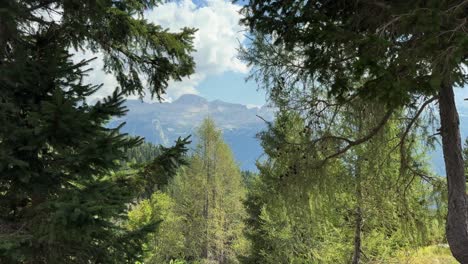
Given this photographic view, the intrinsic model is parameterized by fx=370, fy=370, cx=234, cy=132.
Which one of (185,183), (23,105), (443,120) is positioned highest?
(185,183)

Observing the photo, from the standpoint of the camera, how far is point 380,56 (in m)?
3.31

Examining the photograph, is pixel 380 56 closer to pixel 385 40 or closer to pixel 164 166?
pixel 385 40

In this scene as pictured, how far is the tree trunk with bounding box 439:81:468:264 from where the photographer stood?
453 cm

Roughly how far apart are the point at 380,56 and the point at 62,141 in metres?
2.92

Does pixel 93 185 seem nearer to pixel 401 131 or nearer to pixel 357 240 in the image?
pixel 401 131

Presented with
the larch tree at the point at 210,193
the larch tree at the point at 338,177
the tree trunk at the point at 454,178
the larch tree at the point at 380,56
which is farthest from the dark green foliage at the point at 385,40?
the larch tree at the point at 210,193

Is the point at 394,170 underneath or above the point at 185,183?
underneath

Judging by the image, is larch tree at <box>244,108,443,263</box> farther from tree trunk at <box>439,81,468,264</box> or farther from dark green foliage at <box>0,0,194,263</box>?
dark green foliage at <box>0,0,194,263</box>

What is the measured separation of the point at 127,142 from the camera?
11.5 ft

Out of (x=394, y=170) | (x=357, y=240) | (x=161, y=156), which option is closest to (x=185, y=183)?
(x=357, y=240)

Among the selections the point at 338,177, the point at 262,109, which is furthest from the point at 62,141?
the point at 338,177

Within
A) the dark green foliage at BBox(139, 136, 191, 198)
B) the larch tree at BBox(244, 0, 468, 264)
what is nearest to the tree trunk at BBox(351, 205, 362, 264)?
the larch tree at BBox(244, 0, 468, 264)

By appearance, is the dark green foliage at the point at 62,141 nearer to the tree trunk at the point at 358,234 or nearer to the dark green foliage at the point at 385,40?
the dark green foliage at the point at 385,40

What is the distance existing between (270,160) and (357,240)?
4.29 m
